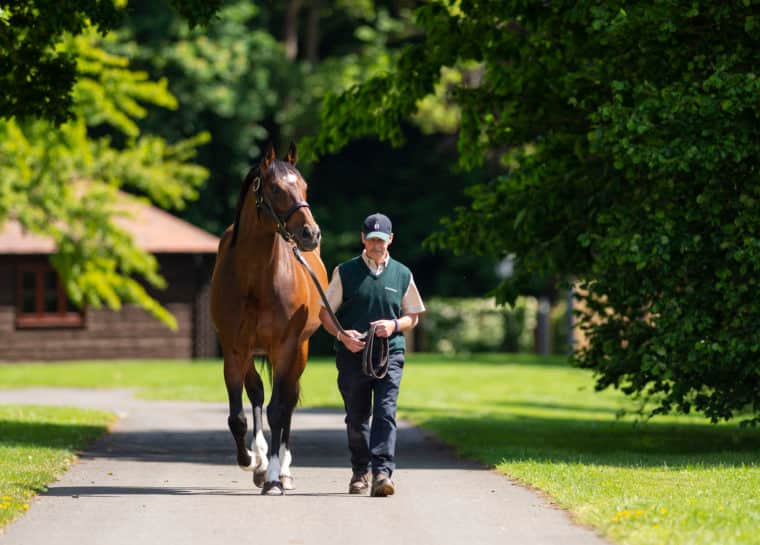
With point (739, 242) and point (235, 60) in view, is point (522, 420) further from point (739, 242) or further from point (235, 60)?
point (235, 60)

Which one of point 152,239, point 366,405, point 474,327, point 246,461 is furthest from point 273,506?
point 474,327

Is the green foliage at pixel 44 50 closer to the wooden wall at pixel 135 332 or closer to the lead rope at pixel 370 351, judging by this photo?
the lead rope at pixel 370 351

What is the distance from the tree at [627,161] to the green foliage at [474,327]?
3138cm

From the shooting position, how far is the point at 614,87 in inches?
588

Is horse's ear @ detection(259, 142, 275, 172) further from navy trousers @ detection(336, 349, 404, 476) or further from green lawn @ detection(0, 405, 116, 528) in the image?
green lawn @ detection(0, 405, 116, 528)

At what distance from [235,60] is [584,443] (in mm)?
31946

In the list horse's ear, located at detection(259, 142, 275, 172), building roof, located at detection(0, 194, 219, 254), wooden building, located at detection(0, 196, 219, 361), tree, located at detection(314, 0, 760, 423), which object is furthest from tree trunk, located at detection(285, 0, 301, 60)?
horse's ear, located at detection(259, 142, 275, 172)

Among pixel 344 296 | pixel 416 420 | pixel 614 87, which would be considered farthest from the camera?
pixel 416 420

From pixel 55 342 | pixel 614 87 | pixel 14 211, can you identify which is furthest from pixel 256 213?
pixel 55 342

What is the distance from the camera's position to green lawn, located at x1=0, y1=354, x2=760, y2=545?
1033 centimetres

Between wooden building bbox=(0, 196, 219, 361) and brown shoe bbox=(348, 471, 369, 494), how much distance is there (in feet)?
102

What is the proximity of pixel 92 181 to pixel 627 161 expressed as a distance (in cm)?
2114

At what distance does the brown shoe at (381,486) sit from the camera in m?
11.8

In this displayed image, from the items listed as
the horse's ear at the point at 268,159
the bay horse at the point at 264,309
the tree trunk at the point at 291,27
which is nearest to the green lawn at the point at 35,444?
the bay horse at the point at 264,309
